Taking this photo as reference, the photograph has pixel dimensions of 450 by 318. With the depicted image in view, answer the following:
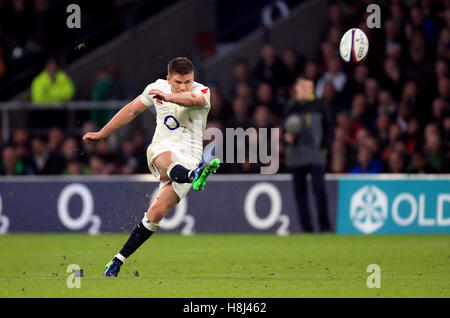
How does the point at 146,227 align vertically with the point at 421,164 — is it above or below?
below

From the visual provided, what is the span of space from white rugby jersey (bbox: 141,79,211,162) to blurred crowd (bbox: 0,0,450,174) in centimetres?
604

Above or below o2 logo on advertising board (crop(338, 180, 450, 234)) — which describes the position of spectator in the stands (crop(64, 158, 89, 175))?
above

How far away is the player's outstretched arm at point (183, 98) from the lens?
8680mm

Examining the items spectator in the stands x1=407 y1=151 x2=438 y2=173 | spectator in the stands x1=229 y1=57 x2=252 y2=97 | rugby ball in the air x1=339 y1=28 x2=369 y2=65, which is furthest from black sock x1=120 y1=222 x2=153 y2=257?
spectator in the stands x1=229 y1=57 x2=252 y2=97

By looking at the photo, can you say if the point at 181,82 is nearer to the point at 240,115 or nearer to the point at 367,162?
the point at 367,162

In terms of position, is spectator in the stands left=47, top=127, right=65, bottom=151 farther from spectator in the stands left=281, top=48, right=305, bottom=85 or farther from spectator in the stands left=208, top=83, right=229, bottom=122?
spectator in the stands left=281, top=48, right=305, bottom=85

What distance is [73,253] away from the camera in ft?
38.8

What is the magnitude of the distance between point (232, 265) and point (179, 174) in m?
1.81

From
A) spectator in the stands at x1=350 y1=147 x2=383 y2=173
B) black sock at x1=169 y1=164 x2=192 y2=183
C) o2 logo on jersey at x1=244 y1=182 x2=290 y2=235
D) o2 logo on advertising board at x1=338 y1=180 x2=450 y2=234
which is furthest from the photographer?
spectator in the stands at x1=350 y1=147 x2=383 y2=173

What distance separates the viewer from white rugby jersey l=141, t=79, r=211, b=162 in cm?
931

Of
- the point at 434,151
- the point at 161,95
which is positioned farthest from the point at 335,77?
the point at 161,95

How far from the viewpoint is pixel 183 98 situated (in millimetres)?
8828

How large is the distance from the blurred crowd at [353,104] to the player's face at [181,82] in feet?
20.9
